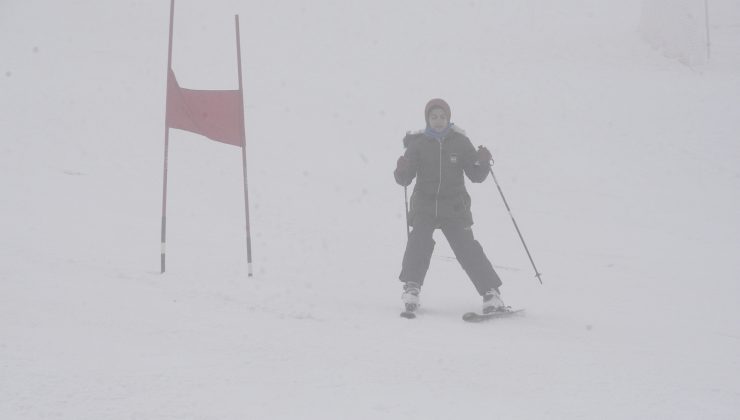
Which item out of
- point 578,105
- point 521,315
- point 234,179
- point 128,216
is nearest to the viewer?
point 521,315

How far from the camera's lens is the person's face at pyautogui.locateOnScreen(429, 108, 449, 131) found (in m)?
5.45

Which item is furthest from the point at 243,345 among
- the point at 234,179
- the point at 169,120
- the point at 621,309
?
the point at 234,179

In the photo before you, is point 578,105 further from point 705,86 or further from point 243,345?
point 243,345

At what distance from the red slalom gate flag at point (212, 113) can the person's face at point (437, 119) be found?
5.40 ft

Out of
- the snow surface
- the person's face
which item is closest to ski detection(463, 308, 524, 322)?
the snow surface

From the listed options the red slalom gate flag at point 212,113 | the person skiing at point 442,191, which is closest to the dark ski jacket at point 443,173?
the person skiing at point 442,191

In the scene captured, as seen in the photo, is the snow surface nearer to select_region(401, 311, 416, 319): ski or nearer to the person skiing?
select_region(401, 311, 416, 319): ski

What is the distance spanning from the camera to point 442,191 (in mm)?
5465

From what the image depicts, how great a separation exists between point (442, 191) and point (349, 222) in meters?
4.48

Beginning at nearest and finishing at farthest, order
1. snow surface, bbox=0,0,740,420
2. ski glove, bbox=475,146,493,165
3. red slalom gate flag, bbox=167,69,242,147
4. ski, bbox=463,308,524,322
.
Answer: snow surface, bbox=0,0,740,420, ski, bbox=463,308,524,322, ski glove, bbox=475,146,493,165, red slalom gate flag, bbox=167,69,242,147

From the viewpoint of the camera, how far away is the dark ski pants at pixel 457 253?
5.38 m

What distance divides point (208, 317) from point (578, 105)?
534 inches

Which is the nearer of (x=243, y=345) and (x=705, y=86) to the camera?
(x=243, y=345)

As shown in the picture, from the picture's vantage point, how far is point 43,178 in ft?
29.4
